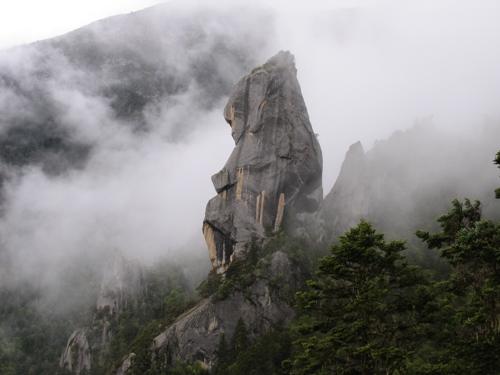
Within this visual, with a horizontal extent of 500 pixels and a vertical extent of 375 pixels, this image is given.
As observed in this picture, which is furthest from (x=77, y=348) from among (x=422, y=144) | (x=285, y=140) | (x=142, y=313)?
(x=422, y=144)

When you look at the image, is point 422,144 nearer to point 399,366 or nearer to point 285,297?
point 285,297

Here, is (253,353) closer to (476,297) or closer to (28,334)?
(476,297)

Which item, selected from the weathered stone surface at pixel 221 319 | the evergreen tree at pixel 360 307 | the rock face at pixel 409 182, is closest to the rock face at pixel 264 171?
the rock face at pixel 409 182

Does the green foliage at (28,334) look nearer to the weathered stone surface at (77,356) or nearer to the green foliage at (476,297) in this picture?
the weathered stone surface at (77,356)

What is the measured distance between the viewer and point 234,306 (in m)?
82.6

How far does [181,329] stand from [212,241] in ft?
71.1

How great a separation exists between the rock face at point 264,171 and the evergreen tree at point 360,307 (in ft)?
242

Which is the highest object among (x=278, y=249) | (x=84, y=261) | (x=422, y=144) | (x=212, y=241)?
(x=84, y=261)

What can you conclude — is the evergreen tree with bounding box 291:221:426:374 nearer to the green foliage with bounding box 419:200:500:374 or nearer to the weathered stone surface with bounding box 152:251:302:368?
the green foliage with bounding box 419:200:500:374

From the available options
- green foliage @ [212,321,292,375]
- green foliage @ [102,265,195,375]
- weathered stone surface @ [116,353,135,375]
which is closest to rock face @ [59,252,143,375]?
green foliage @ [102,265,195,375]

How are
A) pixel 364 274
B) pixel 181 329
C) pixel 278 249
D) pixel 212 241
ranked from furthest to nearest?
pixel 212 241 < pixel 278 249 < pixel 181 329 < pixel 364 274

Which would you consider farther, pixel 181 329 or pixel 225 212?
pixel 225 212

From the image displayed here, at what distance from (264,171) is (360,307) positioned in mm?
81563

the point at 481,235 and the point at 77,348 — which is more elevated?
the point at 77,348
